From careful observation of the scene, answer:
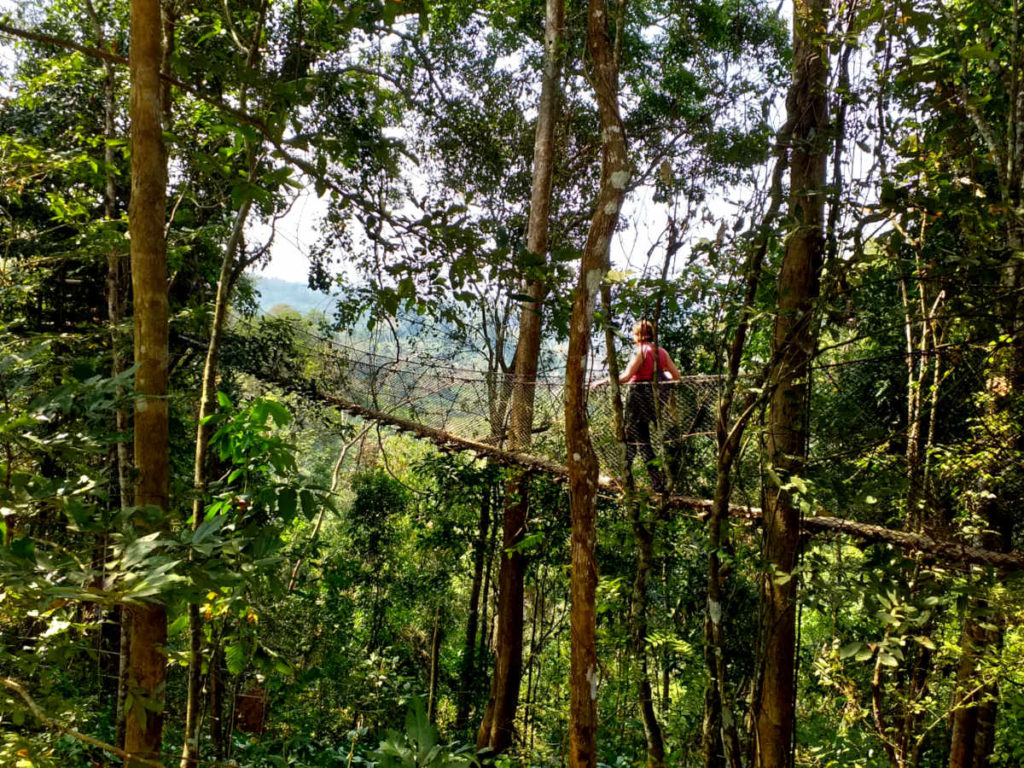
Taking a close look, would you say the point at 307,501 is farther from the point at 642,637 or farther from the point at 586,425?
the point at 642,637

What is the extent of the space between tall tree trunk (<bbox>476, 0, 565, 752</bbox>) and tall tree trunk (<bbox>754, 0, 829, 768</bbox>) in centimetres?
192

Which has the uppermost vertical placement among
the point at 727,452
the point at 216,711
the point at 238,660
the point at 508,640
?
the point at 727,452

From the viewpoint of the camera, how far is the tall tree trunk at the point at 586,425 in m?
1.20

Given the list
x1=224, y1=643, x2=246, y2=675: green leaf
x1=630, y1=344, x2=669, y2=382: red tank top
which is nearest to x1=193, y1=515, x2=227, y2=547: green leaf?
x1=224, y1=643, x2=246, y2=675: green leaf

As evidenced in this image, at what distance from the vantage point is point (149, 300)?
759mm

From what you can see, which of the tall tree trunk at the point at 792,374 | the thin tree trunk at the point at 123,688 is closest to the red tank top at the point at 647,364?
the tall tree trunk at the point at 792,374

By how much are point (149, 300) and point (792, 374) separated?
3.63 ft

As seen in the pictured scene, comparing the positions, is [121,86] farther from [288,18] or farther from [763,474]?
[763,474]

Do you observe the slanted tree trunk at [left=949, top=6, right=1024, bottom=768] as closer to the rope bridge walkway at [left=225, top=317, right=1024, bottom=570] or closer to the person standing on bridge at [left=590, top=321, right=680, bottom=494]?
the rope bridge walkway at [left=225, top=317, right=1024, bottom=570]

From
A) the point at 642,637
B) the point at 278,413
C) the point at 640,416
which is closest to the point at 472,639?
the point at 640,416

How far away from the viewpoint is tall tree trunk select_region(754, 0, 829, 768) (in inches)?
46.9

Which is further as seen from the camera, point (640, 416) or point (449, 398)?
point (449, 398)

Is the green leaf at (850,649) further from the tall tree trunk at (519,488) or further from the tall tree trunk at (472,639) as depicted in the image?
the tall tree trunk at (472,639)

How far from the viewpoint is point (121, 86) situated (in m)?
2.94
